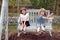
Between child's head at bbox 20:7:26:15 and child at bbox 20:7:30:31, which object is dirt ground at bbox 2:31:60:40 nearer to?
child at bbox 20:7:30:31

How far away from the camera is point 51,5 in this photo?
4918 mm

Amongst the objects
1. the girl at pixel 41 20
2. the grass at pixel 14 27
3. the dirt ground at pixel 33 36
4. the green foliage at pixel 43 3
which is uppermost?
the green foliage at pixel 43 3

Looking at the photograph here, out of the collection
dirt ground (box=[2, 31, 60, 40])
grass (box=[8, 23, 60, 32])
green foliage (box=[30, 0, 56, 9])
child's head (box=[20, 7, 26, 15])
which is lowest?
dirt ground (box=[2, 31, 60, 40])

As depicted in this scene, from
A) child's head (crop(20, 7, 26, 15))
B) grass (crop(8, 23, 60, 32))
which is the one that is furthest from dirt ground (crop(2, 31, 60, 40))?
child's head (crop(20, 7, 26, 15))

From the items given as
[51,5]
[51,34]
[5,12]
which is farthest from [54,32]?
[5,12]

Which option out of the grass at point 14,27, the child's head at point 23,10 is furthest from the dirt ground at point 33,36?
the child's head at point 23,10

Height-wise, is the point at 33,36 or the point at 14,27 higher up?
the point at 14,27

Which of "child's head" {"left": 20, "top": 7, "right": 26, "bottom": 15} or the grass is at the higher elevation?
"child's head" {"left": 20, "top": 7, "right": 26, "bottom": 15}

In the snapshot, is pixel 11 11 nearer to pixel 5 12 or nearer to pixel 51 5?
pixel 5 12

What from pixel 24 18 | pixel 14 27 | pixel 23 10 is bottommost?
pixel 14 27

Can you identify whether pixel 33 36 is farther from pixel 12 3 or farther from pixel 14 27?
pixel 12 3

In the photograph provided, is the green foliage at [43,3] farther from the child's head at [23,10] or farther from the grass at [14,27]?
the grass at [14,27]

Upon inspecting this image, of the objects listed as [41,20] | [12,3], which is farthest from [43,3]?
[12,3]

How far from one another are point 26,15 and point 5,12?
28 centimetres
